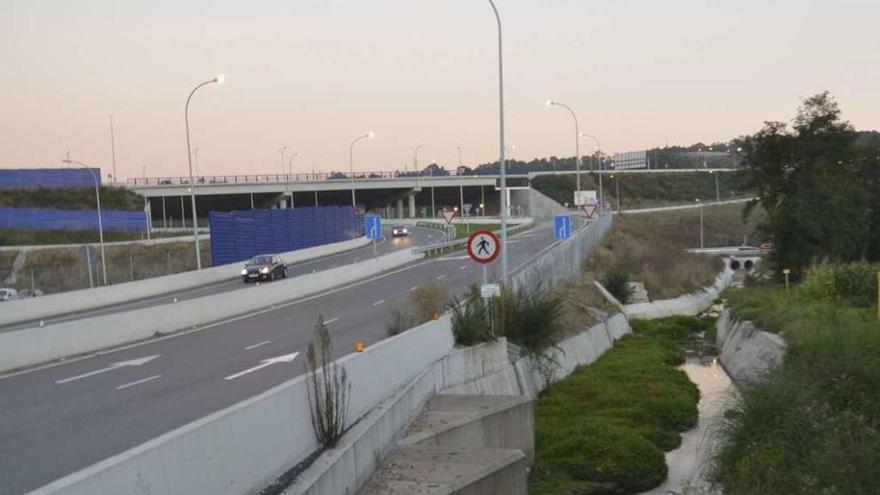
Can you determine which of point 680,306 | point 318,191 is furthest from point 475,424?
point 318,191

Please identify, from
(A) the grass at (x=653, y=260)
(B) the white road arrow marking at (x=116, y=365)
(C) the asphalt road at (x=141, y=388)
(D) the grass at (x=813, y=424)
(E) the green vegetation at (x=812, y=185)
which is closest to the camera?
(D) the grass at (x=813, y=424)

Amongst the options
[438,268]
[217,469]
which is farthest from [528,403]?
[438,268]

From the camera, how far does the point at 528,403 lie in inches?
690

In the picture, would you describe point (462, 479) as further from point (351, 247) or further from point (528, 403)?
point (351, 247)

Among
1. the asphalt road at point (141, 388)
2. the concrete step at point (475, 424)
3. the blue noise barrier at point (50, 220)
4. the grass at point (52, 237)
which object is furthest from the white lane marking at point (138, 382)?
the blue noise barrier at point (50, 220)

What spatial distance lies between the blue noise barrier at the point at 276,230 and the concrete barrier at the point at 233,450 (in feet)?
142

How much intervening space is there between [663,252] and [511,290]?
44.3 metres

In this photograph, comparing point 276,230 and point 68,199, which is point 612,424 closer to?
point 276,230

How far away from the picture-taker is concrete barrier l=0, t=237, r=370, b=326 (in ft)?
116

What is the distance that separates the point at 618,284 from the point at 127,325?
2790 centimetres

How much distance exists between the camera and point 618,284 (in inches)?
1865

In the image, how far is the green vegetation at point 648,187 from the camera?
137 meters

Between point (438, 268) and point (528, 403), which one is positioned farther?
point (438, 268)

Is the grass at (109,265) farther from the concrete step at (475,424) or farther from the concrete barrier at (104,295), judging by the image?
the concrete step at (475,424)
